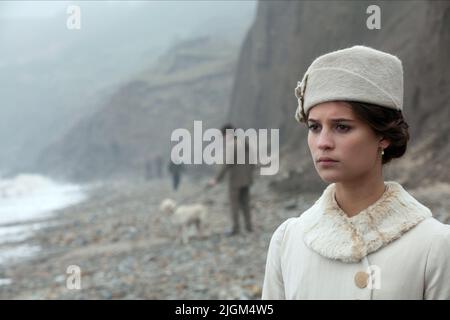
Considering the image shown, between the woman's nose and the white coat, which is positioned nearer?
the white coat

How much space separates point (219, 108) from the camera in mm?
58281

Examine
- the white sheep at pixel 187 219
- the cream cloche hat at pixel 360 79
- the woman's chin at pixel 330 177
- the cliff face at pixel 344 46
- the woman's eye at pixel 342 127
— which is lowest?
the white sheep at pixel 187 219

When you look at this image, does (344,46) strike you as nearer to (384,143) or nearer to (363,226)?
(384,143)

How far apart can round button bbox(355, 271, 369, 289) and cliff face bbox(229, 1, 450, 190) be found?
10.3m

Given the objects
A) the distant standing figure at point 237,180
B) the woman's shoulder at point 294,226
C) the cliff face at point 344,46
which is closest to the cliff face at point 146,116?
the cliff face at point 344,46

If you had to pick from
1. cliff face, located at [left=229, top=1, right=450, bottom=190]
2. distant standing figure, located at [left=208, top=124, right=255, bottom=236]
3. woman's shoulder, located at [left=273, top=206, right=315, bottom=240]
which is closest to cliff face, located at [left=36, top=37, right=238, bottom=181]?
cliff face, located at [left=229, top=1, right=450, bottom=190]

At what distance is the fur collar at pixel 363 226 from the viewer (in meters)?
1.84

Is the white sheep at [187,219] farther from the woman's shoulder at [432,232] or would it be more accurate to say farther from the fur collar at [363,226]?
the woman's shoulder at [432,232]

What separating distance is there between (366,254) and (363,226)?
0.11 m

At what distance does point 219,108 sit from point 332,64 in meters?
56.6

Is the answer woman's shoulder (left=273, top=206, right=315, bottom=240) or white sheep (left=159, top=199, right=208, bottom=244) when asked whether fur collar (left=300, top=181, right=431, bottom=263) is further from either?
white sheep (left=159, top=199, right=208, bottom=244)

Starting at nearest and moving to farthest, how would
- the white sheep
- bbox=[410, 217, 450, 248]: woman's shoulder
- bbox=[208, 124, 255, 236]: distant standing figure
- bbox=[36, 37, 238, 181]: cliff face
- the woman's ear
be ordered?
bbox=[410, 217, 450, 248]: woman's shoulder
the woman's ear
bbox=[208, 124, 255, 236]: distant standing figure
the white sheep
bbox=[36, 37, 238, 181]: cliff face

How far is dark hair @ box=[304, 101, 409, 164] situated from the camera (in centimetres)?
187
